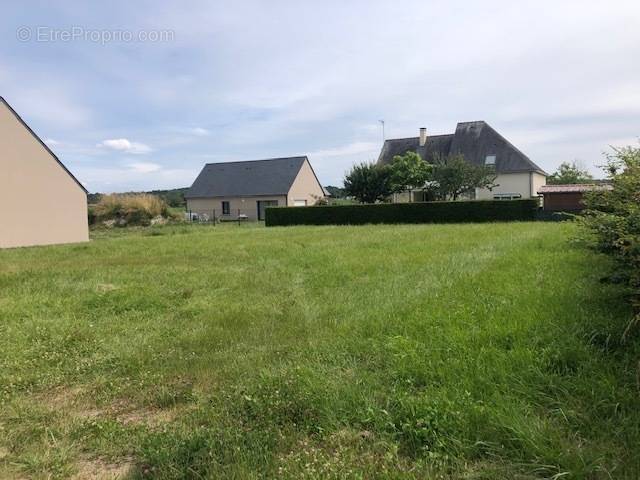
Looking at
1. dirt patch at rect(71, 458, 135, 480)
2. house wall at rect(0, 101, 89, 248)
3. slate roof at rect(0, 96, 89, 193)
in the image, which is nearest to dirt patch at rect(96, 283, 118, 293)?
dirt patch at rect(71, 458, 135, 480)

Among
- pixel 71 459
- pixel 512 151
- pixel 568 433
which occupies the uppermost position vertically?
pixel 512 151

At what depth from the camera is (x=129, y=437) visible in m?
2.63

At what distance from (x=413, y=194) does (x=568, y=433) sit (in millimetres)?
34320

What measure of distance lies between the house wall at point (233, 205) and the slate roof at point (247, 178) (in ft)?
1.20

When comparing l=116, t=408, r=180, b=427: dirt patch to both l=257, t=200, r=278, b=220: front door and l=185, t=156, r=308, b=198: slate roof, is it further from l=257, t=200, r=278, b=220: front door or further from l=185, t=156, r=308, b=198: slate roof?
l=257, t=200, r=278, b=220: front door

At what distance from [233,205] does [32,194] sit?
72.7 feet

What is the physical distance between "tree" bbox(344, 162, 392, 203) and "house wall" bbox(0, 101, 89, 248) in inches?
722

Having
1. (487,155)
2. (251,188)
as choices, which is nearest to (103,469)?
(487,155)

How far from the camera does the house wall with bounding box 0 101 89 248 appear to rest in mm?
18375

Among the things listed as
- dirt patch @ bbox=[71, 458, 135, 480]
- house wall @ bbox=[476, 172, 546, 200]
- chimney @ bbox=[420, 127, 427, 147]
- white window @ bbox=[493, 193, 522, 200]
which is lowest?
dirt patch @ bbox=[71, 458, 135, 480]

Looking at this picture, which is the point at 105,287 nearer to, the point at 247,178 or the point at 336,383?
the point at 336,383

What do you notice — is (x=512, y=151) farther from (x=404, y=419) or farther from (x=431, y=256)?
(x=404, y=419)

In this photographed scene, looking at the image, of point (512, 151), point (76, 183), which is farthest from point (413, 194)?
point (76, 183)

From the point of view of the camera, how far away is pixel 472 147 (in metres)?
35.6
